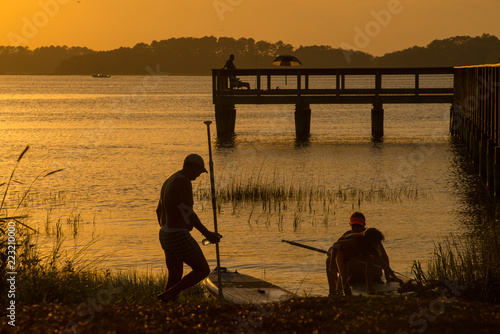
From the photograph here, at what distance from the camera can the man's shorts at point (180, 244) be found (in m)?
8.17

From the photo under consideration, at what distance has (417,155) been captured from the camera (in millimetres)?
33438

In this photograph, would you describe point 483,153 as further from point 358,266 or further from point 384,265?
point 384,265

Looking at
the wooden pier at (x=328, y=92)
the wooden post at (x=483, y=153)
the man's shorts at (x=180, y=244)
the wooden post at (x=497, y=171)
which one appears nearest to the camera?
the man's shorts at (x=180, y=244)

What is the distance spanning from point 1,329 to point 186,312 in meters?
1.55

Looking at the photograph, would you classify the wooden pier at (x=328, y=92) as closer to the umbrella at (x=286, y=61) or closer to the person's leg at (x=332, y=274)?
the umbrella at (x=286, y=61)

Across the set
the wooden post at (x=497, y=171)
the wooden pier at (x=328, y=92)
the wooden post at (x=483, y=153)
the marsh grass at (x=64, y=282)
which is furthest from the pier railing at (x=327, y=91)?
the marsh grass at (x=64, y=282)

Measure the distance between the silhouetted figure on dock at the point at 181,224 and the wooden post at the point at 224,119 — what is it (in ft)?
98.0

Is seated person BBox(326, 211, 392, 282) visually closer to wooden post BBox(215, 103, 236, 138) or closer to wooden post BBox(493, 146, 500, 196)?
wooden post BBox(493, 146, 500, 196)

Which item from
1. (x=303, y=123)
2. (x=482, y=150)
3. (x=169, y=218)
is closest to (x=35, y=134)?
(x=303, y=123)

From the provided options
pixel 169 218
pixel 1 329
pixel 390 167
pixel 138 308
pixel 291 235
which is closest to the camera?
pixel 1 329

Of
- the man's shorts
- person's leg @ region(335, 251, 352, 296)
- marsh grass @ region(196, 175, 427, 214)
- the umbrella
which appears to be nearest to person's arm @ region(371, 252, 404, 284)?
person's leg @ region(335, 251, 352, 296)

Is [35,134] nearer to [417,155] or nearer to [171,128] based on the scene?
[171,128]

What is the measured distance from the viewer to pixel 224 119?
39.2 metres

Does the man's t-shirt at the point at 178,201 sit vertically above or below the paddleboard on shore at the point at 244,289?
above
